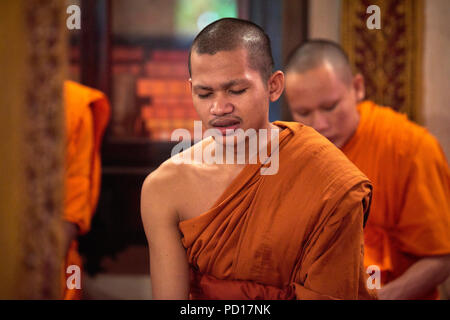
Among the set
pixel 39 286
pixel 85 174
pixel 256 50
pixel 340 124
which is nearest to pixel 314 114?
pixel 340 124

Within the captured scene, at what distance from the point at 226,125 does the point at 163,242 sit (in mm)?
336

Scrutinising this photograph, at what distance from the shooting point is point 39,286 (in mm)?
1046

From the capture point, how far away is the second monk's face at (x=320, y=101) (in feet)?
5.04

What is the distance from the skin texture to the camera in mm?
1032

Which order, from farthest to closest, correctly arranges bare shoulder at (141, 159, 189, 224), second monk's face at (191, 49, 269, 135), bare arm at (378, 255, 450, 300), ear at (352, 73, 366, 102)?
ear at (352, 73, 366, 102) < bare arm at (378, 255, 450, 300) < bare shoulder at (141, 159, 189, 224) < second monk's face at (191, 49, 269, 135)

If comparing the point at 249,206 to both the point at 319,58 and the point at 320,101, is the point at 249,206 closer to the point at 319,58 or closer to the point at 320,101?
the point at 320,101

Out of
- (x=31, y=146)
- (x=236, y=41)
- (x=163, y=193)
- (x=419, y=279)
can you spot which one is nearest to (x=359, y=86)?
(x=419, y=279)

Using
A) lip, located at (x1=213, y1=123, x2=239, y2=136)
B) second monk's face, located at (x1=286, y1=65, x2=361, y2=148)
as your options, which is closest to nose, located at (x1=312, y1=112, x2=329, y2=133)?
second monk's face, located at (x1=286, y1=65, x2=361, y2=148)

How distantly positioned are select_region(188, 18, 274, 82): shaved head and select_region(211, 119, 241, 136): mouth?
0.13 metres

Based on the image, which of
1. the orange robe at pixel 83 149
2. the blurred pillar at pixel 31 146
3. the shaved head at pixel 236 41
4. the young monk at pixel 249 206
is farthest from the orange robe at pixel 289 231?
the orange robe at pixel 83 149

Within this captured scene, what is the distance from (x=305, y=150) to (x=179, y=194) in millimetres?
336

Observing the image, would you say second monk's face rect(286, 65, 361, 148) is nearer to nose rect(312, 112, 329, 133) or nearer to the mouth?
nose rect(312, 112, 329, 133)

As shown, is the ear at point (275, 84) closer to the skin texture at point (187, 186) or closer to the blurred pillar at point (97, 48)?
the skin texture at point (187, 186)
